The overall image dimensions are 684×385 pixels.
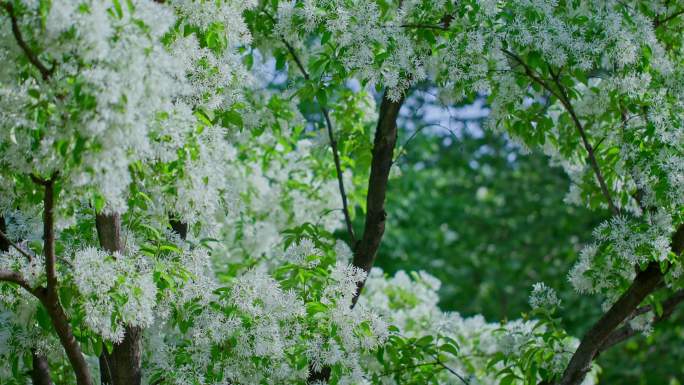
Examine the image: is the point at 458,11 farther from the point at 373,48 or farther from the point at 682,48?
the point at 682,48

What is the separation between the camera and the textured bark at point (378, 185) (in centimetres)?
507

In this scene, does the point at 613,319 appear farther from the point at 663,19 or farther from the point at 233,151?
the point at 233,151

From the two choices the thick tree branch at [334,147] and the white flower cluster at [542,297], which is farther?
the thick tree branch at [334,147]

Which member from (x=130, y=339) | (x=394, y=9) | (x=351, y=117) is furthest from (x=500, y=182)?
(x=130, y=339)

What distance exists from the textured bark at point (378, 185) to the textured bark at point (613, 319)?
133cm

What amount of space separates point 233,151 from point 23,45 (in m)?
3.12

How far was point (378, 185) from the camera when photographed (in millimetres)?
5105

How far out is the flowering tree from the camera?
2.78 m

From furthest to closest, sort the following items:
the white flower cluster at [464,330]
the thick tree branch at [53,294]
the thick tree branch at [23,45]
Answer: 1. the white flower cluster at [464,330]
2. the thick tree branch at [53,294]
3. the thick tree branch at [23,45]

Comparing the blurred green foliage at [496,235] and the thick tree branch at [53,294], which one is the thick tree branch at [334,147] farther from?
the blurred green foliage at [496,235]

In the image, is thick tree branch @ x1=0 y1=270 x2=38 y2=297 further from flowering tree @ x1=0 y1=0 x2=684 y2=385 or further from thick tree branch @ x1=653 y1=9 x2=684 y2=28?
thick tree branch @ x1=653 y1=9 x2=684 y2=28

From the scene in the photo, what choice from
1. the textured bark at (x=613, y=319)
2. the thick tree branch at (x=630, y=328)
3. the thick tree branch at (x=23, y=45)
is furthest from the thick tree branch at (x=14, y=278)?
the thick tree branch at (x=630, y=328)

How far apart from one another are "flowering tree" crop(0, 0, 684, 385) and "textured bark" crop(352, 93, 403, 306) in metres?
A: 0.01

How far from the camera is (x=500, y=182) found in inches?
645
